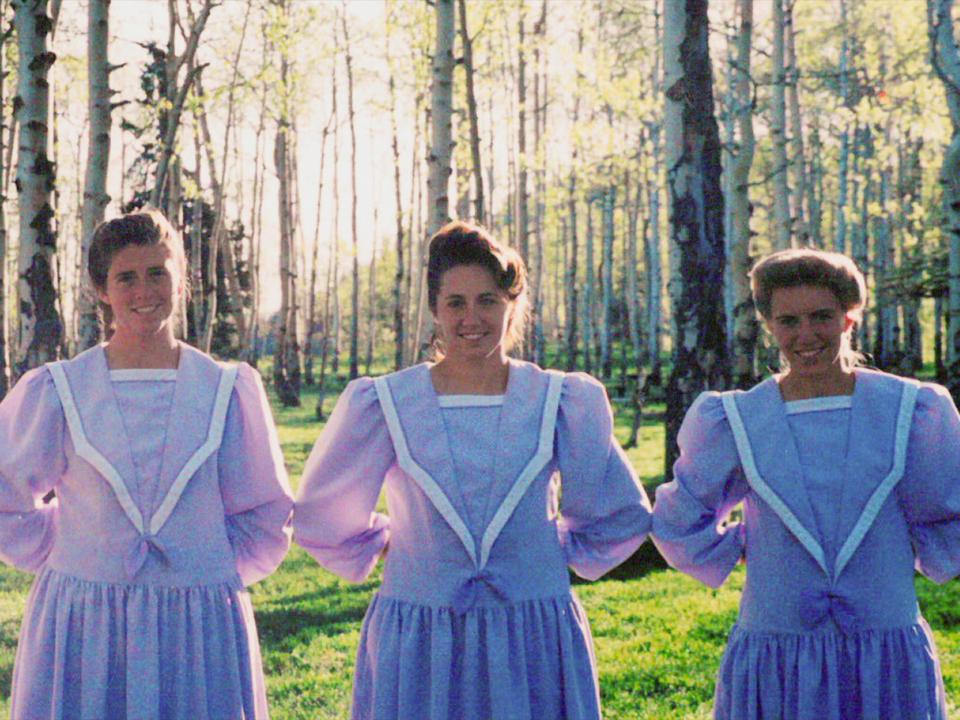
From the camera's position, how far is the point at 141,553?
9.77 ft

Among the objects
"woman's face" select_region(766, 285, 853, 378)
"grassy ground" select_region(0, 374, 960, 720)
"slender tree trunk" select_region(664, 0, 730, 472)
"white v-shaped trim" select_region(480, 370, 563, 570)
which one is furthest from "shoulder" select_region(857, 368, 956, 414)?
"slender tree trunk" select_region(664, 0, 730, 472)

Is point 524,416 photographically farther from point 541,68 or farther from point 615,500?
point 541,68

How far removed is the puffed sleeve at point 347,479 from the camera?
10.2 ft

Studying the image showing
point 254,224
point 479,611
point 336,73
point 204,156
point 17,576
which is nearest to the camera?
point 479,611

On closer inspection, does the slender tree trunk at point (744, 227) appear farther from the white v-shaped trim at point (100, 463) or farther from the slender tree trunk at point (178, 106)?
the white v-shaped trim at point (100, 463)

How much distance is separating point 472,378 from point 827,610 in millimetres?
1119

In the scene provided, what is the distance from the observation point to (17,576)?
784cm

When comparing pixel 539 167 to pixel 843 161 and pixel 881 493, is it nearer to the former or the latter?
pixel 843 161

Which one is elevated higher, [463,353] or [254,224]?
[254,224]

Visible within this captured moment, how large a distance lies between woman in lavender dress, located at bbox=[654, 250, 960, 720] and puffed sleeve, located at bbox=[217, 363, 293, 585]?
3.67ft

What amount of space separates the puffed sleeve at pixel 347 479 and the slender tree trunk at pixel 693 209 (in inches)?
158

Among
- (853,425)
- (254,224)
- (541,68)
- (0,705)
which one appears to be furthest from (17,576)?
(541,68)

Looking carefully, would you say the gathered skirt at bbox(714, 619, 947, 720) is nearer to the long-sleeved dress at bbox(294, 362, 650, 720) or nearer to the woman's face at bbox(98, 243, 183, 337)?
the long-sleeved dress at bbox(294, 362, 650, 720)

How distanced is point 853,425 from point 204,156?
20409 mm
